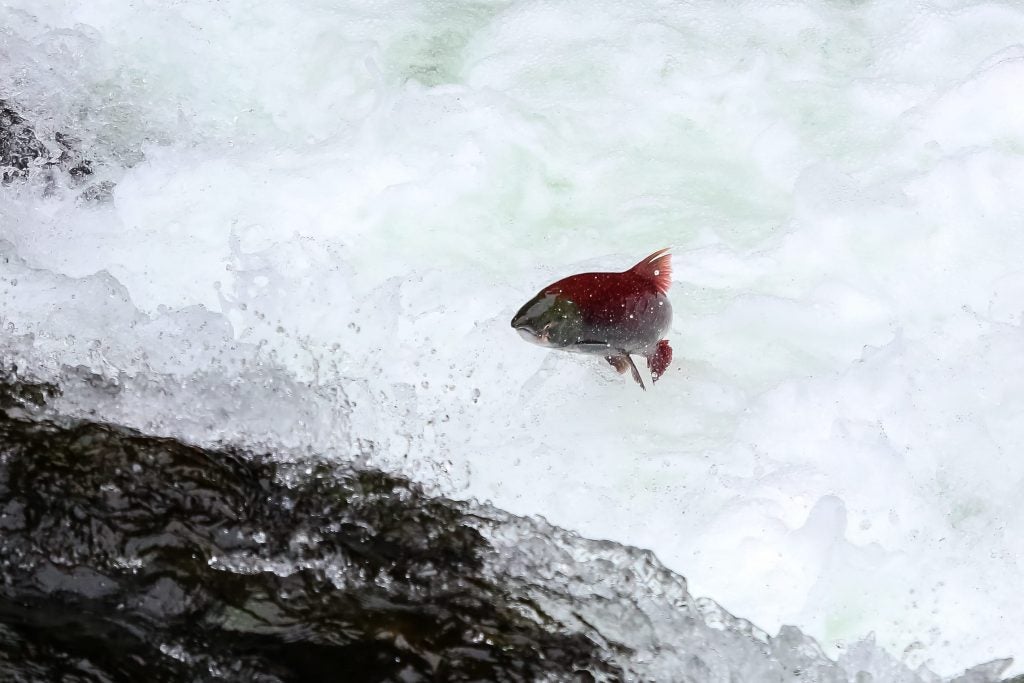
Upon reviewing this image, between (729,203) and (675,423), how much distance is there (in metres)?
1.23

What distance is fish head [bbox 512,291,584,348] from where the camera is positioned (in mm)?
2982

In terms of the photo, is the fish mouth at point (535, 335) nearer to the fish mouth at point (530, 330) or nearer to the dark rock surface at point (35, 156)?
the fish mouth at point (530, 330)

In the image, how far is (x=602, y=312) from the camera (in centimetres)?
303

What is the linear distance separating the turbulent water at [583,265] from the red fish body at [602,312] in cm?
42

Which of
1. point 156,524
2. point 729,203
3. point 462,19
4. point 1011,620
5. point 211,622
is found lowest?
point 211,622

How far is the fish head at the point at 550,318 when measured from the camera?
2.98 m

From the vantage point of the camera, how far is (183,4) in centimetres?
523

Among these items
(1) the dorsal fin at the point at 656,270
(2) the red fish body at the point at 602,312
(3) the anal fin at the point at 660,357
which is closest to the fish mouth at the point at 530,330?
(2) the red fish body at the point at 602,312

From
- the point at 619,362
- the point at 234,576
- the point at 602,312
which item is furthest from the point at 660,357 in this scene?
the point at 234,576

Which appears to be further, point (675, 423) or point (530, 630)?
point (675, 423)

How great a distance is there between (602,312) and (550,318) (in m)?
0.16

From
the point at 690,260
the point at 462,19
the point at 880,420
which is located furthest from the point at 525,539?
the point at 462,19

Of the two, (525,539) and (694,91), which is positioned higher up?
(694,91)

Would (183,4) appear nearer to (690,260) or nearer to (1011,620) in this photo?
(690,260)
